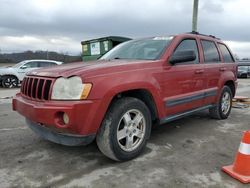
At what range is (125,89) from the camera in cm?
359

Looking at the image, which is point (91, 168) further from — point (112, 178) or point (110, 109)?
point (110, 109)

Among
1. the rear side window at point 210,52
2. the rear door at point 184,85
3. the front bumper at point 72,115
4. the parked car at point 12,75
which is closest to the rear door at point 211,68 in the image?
the rear side window at point 210,52

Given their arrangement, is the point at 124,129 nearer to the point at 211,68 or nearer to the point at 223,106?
the point at 211,68

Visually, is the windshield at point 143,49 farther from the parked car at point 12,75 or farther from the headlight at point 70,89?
the parked car at point 12,75

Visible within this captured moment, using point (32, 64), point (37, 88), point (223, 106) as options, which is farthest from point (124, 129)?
point (32, 64)

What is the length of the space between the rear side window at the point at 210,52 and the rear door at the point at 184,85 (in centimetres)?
33

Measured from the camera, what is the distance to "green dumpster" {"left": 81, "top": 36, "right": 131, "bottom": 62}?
49.1ft

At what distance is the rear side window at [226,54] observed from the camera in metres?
6.24

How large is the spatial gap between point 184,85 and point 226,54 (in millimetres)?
2311

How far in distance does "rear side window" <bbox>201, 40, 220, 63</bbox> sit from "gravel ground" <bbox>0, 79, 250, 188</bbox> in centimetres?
142

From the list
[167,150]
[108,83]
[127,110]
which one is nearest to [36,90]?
[108,83]

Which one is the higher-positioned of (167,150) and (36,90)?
(36,90)

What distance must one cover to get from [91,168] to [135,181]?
0.64 metres

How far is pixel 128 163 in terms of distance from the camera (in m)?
3.69
